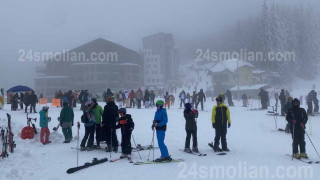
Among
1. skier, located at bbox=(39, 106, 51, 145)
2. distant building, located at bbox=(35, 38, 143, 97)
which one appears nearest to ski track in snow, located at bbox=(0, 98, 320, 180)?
skier, located at bbox=(39, 106, 51, 145)

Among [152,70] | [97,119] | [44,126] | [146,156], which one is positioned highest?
[152,70]

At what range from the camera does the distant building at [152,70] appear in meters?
91.6

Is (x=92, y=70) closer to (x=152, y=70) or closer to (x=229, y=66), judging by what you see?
(x=152, y=70)

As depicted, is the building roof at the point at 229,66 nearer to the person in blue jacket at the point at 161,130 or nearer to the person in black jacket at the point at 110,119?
the person in black jacket at the point at 110,119

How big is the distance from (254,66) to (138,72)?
2984 cm

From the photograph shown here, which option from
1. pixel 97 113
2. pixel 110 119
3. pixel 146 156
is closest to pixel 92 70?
pixel 97 113

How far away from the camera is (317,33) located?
84.2m

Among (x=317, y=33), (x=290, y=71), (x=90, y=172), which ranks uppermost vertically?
(x=317, y=33)

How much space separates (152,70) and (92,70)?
89.8 ft

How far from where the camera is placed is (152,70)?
93.4m

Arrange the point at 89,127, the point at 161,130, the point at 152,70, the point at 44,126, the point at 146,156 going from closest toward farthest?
the point at 161,130
the point at 146,156
the point at 89,127
the point at 44,126
the point at 152,70

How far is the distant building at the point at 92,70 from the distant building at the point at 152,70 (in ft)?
54.3

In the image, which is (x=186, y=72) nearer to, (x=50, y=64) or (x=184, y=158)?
(x=50, y=64)

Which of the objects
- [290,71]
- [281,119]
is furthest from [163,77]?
[281,119]
